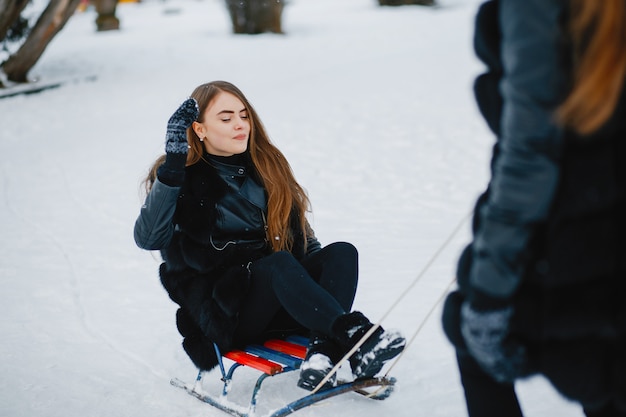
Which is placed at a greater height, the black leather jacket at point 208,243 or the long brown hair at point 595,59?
the long brown hair at point 595,59

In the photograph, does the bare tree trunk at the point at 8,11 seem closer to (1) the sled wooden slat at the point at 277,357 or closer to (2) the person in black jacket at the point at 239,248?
(2) the person in black jacket at the point at 239,248

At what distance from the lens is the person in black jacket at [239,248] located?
315cm

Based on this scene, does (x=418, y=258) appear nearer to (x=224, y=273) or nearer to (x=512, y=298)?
(x=224, y=273)

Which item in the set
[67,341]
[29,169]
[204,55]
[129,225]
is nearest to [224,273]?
[67,341]

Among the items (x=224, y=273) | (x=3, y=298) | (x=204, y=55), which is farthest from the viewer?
(x=204, y=55)

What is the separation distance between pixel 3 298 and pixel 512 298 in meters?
3.91

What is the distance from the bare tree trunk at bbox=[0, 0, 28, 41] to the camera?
12.2 m

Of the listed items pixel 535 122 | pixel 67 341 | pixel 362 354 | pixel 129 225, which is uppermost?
pixel 535 122

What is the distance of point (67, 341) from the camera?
4.34 metres

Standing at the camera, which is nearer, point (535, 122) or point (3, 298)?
point (535, 122)

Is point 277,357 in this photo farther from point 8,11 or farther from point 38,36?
point 38,36

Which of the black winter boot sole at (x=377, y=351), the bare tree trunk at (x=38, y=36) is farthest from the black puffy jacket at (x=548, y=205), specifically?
the bare tree trunk at (x=38, y=36)

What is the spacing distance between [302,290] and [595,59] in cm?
179

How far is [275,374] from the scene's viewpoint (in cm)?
324
